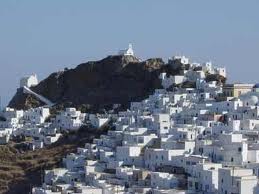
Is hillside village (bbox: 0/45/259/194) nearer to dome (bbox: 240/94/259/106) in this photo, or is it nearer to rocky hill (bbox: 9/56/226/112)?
dome (bbox: 240/94/259/106)

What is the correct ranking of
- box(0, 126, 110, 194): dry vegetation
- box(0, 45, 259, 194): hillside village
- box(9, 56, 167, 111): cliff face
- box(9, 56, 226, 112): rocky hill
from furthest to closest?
1. box(9, 56, 167, 111): cliff face
2. box(9, 56, 226, 112): rocky hill
3. box(0, 126, 110, 194): dry vegetation
4. box(0, 45, 259, 194): hillside village

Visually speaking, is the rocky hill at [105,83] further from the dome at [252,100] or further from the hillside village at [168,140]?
the dome at [252,100]

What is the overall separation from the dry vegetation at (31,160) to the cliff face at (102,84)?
30.2ft

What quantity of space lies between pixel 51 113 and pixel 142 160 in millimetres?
22960

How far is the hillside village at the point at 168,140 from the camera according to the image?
3512cm

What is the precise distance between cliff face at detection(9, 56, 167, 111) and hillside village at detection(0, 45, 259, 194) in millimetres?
2880

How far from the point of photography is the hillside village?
1383 inches

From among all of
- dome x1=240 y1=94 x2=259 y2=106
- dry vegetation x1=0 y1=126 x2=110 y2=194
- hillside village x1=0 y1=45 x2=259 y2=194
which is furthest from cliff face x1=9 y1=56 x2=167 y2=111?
dome x1=240 y1=94 x2=259 y2=106

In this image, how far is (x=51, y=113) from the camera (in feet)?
205

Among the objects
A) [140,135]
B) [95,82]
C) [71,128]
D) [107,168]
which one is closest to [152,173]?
[107,168]

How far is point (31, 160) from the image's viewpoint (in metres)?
50.1

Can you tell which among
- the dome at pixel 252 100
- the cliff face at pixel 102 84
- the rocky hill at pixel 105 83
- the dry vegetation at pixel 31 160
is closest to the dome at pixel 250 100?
the dome at pixel 252 100

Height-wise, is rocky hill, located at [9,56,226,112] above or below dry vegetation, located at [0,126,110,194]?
above

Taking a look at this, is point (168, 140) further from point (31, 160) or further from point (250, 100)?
point (31, 160)
